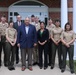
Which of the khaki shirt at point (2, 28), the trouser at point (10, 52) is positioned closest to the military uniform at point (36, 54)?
the trouser at point (10, 52)

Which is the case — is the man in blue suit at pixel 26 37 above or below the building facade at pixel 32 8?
below

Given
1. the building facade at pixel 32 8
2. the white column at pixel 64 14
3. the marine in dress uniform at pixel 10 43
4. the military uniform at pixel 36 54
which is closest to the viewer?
the marine in dress uniform at pixel 10 43

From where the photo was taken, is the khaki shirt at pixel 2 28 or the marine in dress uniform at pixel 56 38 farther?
the khaki shirt at pixel 2 28

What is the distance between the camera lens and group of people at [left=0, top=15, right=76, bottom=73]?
10.8m

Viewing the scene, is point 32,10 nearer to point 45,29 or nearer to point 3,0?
point 3,0

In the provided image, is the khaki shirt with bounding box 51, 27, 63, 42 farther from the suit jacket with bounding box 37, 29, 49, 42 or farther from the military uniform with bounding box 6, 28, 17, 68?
the military uniform with bounding box 6, 28, 17, 68

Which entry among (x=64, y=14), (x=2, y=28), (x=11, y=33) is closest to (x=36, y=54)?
(x=11, y=33)

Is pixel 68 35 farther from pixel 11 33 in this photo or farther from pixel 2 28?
pixel 2 28

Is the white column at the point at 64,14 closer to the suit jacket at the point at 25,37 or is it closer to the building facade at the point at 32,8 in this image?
the suit jacket at the point at 25,37

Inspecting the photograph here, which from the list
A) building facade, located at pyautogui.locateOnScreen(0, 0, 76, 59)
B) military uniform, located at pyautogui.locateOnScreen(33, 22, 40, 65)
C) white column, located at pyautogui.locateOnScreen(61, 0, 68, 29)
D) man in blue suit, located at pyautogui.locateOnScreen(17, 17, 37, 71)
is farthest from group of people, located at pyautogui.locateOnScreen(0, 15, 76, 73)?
building facade, located at pyautogui.locateOnScreen(0, 0, 76, 59)

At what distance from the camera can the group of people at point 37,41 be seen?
10.8 metres

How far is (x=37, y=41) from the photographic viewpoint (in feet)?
36.5

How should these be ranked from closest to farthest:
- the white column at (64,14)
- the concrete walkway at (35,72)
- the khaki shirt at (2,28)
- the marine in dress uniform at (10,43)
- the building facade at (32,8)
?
the concrete walkway at (35,72), the marine in dress uniform at (10,43), the khaki shirt at (2,28), the white column at (64,14), the building facade at (32,8)

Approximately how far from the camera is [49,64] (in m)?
11.6
